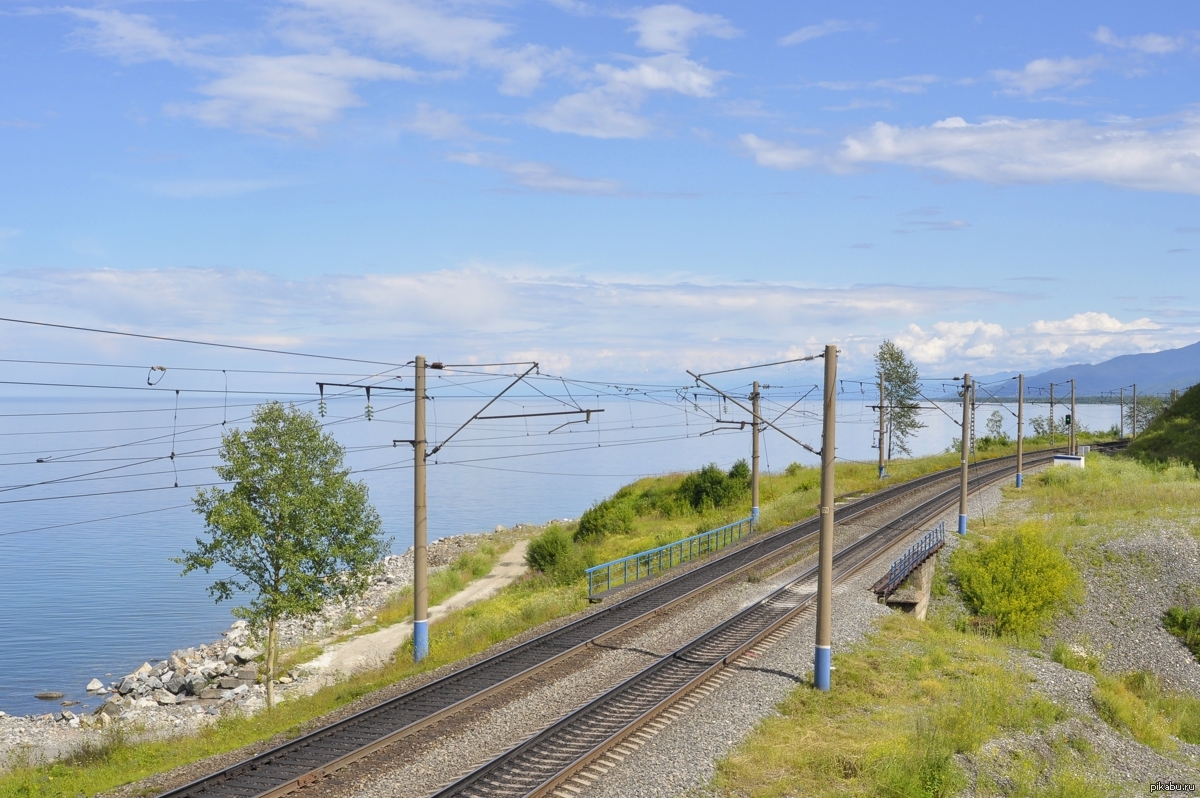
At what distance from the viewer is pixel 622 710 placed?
58.0 ft

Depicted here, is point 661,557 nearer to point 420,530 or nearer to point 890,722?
point 420,530

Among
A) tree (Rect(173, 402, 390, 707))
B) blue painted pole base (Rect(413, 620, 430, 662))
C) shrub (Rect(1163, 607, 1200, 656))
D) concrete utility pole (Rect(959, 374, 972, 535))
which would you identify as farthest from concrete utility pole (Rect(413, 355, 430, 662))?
shrub (Rect(1163, 607, 1200, 656))

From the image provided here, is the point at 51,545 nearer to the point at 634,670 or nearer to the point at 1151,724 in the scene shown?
the point at 634,670

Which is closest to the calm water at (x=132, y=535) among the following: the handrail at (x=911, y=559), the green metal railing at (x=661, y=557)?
the green metal railing at (x=661, y=557)

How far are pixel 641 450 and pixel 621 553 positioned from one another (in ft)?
485

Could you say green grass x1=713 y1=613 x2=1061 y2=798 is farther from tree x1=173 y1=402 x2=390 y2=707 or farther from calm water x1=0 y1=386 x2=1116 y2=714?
tree x1=173 y1=402 x2=390 y2=707

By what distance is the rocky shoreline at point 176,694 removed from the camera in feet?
99.7

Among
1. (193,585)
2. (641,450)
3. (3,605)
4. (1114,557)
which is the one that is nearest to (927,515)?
(1114,557)

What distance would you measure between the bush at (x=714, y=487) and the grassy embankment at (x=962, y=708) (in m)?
21.0

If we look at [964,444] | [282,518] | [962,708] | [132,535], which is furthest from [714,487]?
[132,535]

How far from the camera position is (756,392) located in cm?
4216

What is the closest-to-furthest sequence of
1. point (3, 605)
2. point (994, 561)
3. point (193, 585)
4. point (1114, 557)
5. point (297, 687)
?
point (297, 687) < point (994, 561) < point (1114, 557) < point (3, 605) < point (193, 585)

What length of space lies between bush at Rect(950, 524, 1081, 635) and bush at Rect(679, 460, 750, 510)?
23.2 meters

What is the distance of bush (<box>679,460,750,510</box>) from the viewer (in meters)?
60.8
